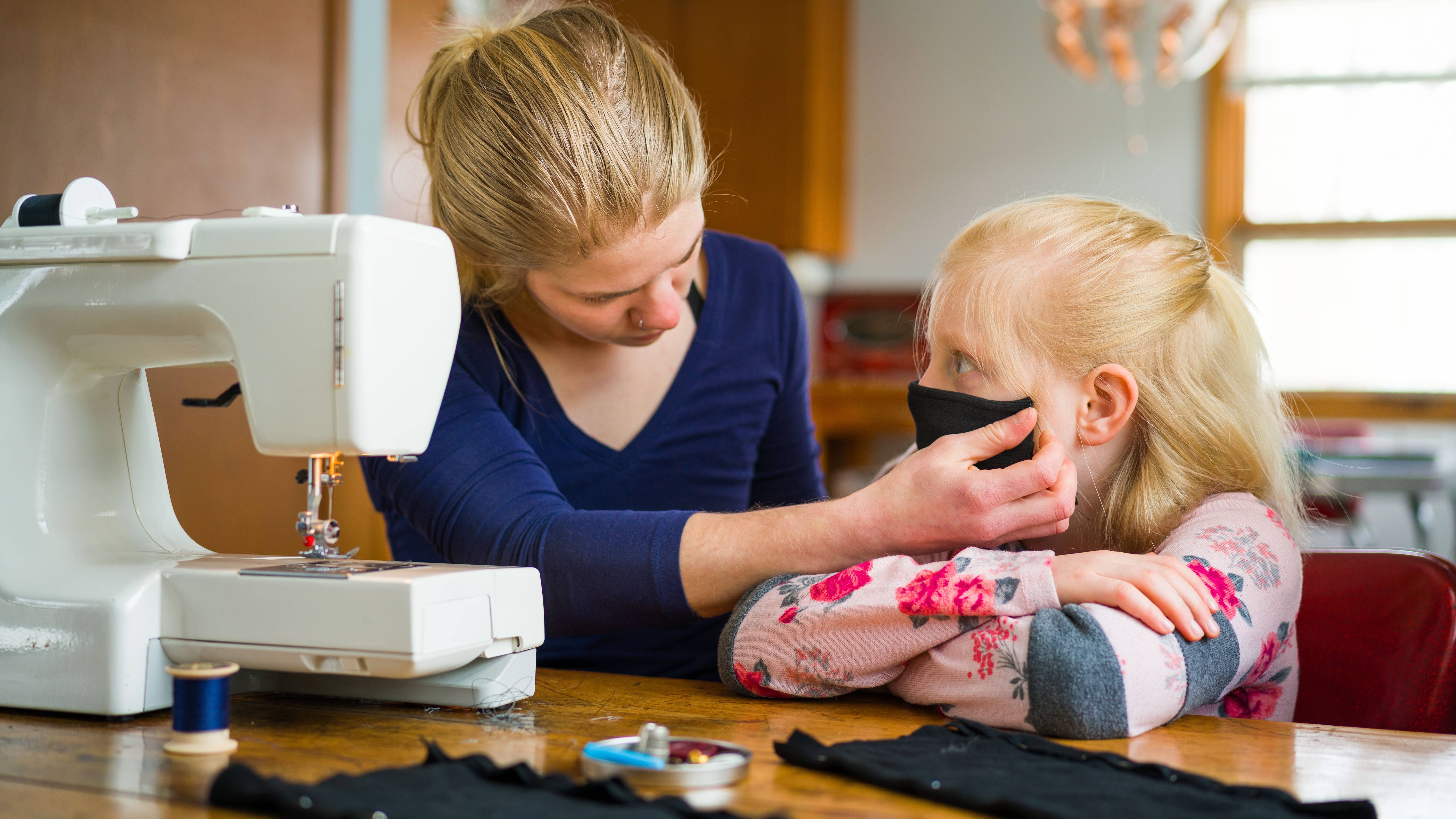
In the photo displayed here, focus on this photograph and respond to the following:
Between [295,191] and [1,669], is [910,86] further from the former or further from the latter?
[1,669]

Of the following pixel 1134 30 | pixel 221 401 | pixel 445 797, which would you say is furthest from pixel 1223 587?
pixel 1134 30

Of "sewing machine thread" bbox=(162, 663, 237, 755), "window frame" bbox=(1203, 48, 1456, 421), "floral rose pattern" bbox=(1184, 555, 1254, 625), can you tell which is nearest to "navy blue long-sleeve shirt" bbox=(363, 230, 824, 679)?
"sewing machine thread" bbox=(162, 663, 237, 755)

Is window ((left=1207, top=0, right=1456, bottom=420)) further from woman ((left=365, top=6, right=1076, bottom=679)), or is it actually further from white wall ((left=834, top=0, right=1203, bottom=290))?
woman ((left=365, top=6, right=1076, bottom=679))

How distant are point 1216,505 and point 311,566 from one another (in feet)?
2.70

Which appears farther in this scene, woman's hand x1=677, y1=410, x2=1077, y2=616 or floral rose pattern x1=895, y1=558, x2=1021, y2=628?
woman's hand x1=677, y1=410, x2=1077, y2=616

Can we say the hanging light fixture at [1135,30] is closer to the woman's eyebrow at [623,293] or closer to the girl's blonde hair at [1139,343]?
the girl's blonde hair at [1139,343]

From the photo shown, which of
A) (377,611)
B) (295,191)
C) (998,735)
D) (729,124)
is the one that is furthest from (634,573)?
(729,124)

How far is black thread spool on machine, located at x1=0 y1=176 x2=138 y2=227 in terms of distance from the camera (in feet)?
3.30

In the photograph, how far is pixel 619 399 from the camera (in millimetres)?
1464

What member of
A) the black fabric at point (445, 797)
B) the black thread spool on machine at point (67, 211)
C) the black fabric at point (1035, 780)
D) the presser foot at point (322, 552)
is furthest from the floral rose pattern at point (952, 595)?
the black thread spool on machine at point (67, 211)

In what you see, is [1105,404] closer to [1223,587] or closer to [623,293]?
[1223,587]

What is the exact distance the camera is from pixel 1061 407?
1.18 metres

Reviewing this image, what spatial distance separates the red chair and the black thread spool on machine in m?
1.23

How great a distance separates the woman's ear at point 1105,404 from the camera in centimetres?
116
